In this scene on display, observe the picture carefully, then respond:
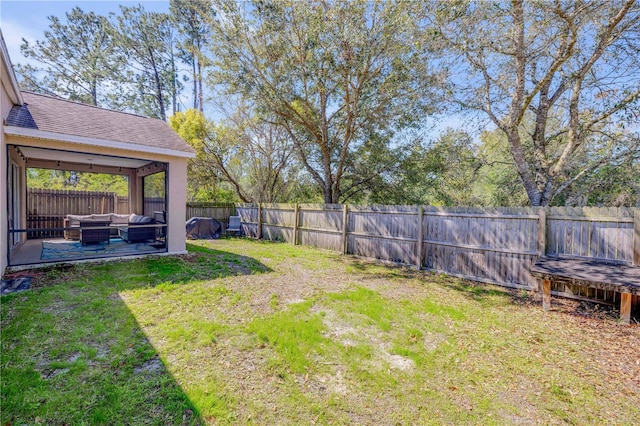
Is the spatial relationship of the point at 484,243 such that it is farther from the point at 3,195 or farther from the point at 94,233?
the point at 94,233

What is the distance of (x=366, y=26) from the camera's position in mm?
7285

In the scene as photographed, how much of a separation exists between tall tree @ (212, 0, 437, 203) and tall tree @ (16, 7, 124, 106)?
14.5m

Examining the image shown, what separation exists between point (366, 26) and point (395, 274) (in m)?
6.52

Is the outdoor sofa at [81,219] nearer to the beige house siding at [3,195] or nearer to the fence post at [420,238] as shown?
the beige house siding at [3,195]

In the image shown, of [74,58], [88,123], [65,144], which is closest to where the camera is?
[65,144]

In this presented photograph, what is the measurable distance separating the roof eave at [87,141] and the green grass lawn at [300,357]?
8.95 ft

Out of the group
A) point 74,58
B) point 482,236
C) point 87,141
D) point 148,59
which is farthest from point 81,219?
point 74,58

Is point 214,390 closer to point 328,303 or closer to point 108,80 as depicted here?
point 328,303

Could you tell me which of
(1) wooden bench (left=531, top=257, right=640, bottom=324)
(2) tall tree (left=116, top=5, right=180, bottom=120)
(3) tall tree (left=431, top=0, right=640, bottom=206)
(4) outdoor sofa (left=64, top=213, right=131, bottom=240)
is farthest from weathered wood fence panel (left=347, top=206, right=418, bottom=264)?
(2) tall tree (left=116, top=5, right=180, bottom=120)

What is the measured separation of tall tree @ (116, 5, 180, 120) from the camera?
1778 cm

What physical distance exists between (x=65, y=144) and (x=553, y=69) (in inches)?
417

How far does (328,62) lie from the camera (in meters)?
8.14

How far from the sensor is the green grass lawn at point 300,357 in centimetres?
212

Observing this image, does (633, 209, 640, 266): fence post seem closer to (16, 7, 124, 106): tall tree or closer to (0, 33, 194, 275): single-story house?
(0, 33, 194, 275): single-story house
